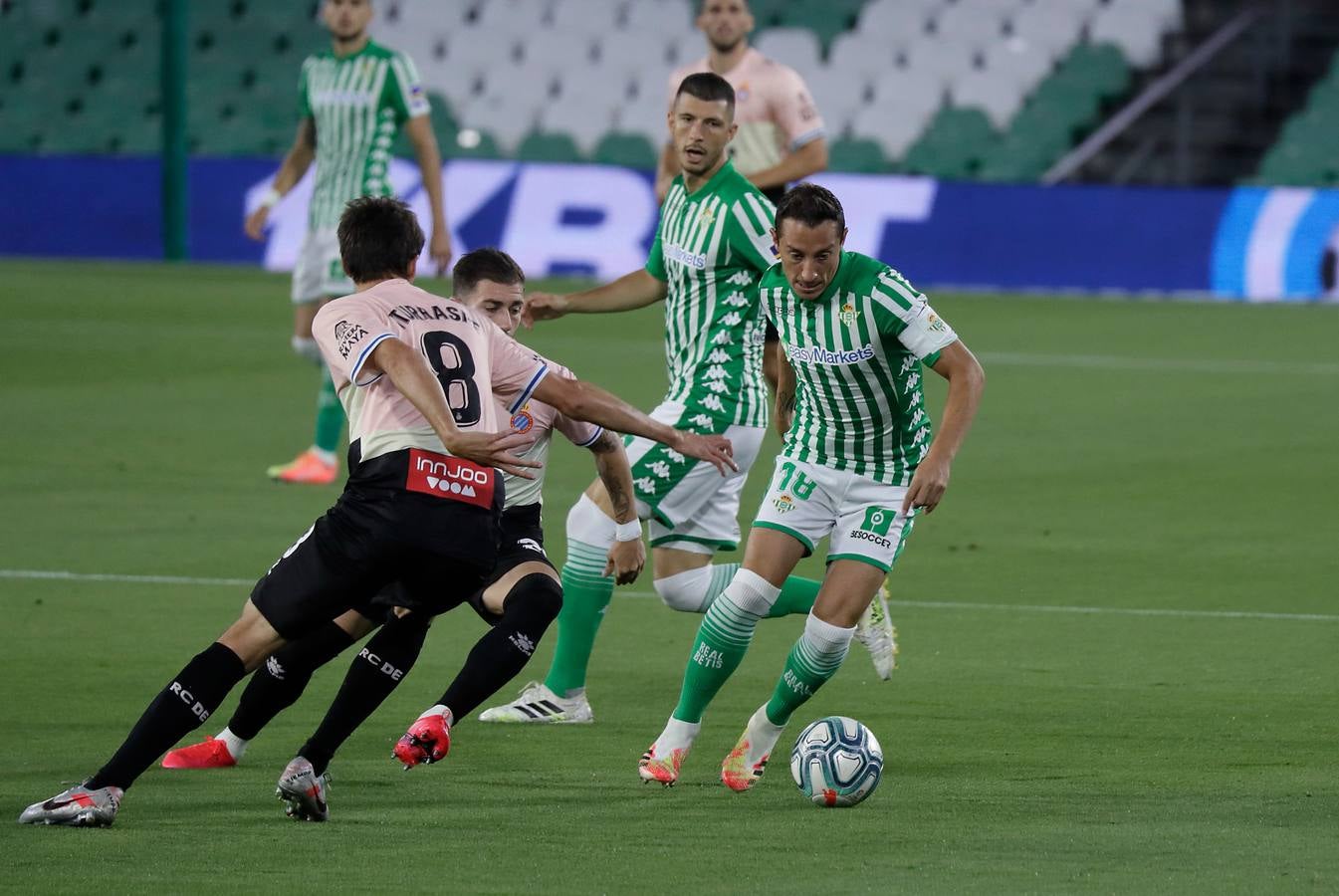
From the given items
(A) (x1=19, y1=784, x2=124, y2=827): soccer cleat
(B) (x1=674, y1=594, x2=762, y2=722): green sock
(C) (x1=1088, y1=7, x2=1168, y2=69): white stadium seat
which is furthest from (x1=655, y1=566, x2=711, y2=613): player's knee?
(C) (x1=1088, y1=7, x2=1168, y2=69): white stadium seat

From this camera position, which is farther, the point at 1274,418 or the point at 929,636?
the point at 1274,418

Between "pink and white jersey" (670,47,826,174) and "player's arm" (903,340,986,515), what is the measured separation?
16.5 feet

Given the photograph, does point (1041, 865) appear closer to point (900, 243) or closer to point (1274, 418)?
point (1274, 418)

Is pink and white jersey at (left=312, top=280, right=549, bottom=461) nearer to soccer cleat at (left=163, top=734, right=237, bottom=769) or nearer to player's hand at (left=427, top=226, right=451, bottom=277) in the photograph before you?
soccer cleat at (left=163, top=734, right=237, bottom=769)

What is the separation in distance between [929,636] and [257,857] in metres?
3.73

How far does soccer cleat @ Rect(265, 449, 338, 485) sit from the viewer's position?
11828mm

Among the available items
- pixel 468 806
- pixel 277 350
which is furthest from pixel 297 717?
pixel 277 350

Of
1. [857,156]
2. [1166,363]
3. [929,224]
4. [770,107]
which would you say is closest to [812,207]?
[770,107]

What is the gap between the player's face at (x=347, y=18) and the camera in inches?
471

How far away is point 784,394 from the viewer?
694 centimetres

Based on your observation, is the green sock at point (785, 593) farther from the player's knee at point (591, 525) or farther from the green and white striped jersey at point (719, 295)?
the green and white striped jersey at point (719, 295)

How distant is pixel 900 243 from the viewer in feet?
76.5

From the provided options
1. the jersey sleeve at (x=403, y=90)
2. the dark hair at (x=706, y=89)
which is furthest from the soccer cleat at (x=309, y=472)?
the dark hair at (x=706, y=89)

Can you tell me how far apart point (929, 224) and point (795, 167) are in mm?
12988
